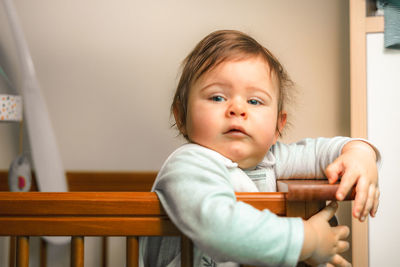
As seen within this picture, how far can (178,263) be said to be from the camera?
714mm

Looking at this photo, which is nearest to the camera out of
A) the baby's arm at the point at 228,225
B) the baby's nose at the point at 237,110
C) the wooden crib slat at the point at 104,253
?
the baby's arm at the point at 228,225

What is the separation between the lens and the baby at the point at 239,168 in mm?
519

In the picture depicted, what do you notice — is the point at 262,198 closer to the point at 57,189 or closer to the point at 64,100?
the point at 57,189

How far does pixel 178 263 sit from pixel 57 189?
0.65 meters

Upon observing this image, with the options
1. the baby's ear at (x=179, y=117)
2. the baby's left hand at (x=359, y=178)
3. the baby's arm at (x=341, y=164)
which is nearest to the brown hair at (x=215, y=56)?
the baby's ear at (x=179, y=117)

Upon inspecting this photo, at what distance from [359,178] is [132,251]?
Answer: 38 cm

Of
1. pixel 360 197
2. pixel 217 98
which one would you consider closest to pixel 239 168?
pixel 217 98

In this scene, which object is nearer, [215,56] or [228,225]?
[228,225]

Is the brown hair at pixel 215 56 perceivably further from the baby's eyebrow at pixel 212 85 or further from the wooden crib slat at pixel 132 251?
the wooden crib slat at pixel 132 251

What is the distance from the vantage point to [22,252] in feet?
1.97

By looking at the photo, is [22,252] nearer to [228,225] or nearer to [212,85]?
[228,225]

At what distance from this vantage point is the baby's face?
716 mm

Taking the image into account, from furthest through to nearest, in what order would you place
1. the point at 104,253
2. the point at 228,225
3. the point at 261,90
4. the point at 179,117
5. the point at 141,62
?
the point at 141,62, the point at 104,253, the point at 179,117, the point at 261,90, the point at 228,225

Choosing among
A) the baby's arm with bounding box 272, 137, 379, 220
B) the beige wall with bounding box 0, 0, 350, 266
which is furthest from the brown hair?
the beige wall with bounding box 0, 0, 350, 266
